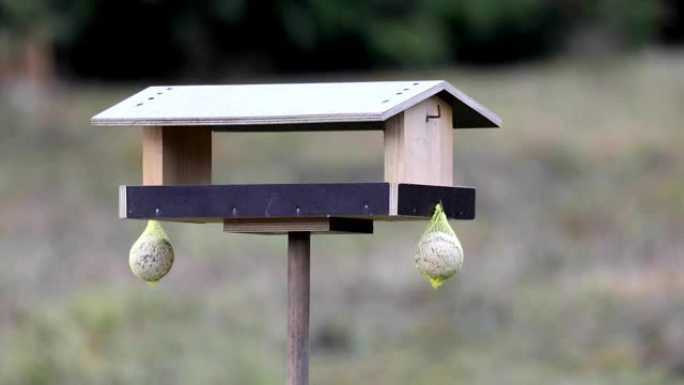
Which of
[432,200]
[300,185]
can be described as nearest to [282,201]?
[300,185]

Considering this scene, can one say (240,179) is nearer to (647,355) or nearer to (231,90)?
(647,355)

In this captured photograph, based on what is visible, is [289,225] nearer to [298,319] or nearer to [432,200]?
[298,319]

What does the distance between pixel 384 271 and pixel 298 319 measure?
310 inches

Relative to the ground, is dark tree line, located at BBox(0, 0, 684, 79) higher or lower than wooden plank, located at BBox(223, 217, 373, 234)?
higher

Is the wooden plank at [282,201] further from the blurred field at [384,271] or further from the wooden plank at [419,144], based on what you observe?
the blurred field at [384,271]

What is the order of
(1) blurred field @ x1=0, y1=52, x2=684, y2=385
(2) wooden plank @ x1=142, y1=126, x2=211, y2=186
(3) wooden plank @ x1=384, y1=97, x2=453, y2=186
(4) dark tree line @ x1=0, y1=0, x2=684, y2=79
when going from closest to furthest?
(3) wooden plank @ x1=384, y1=97, x2=453, y2=186 < (2) wooden plank @ x1=142, y1=126, x2=211, y2=186 < (1) blurred field @ x1=0, y1=52, x2=684, y2=385 < (4) dark tree line @ x1=0, y1=0, x2=684, y2=79

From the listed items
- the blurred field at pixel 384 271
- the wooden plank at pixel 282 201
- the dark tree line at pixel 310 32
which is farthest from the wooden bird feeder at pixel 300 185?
the dark tree line at pixel 310 32

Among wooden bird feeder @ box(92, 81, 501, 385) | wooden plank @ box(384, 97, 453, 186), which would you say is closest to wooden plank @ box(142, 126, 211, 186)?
wooden bird feeder @ box(92, 81, 501, 385)

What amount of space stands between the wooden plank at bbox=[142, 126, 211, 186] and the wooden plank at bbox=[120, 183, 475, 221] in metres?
0.22

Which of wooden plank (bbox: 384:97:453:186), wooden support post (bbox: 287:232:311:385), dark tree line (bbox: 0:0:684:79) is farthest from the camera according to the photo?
dark tree line (bbox: 0:0:684:79)

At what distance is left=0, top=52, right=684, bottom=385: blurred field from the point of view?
1070cm

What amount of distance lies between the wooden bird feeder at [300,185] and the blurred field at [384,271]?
4.42 meters

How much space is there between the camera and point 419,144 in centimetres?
554

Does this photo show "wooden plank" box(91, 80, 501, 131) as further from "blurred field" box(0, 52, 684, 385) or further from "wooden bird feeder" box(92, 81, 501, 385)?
"blurred field" box(0, 52, 684, 385)
